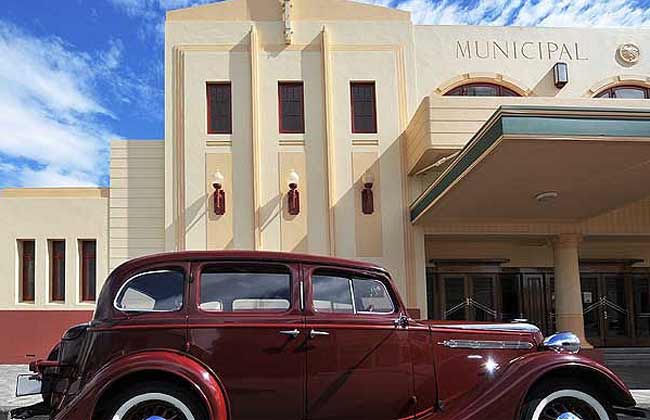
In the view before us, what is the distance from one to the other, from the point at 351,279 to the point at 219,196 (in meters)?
9.25

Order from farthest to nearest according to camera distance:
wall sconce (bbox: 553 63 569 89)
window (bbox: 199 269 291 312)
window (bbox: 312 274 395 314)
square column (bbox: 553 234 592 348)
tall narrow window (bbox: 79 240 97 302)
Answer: wall sconce (bbox: 553 63 569 89)
tall narrow window (bbox: 79 240 97 302)
square column (bbox: 553 234 592 348)
window (bbox: 312 274 395 314)
window (bbox: 199 269 291 312)

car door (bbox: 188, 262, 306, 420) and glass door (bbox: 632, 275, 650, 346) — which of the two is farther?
glass door (bbox: 632, 275, 650, 346)

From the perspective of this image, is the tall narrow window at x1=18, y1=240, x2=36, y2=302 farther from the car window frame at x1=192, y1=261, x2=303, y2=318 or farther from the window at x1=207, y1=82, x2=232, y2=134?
the car window frame at x1=192, y1=261, x2=303, y2=318

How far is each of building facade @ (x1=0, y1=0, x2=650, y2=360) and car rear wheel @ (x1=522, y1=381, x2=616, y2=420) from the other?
8265mm

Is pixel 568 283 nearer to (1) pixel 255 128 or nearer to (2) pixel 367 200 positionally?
(2) pixel 367 200

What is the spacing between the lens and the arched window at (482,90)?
1538 cm

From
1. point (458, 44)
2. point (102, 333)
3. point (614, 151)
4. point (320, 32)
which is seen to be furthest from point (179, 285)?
point (458, 44)

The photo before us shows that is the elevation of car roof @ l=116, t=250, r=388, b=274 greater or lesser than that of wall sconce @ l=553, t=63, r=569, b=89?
lesser

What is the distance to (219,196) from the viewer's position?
14344 mm

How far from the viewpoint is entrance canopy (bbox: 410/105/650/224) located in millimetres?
8125

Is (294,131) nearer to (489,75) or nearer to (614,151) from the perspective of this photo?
(489,75)

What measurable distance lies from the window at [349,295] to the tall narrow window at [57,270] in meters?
11.1

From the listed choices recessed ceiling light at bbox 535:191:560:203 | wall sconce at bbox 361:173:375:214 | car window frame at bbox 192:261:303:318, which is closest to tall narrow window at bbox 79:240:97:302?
wall sconce at bbox 361:173:375:214

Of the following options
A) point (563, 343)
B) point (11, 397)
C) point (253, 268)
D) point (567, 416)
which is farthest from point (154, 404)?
point (11, 397)
